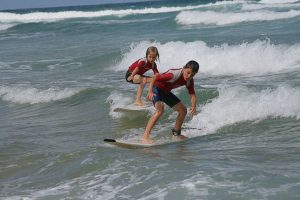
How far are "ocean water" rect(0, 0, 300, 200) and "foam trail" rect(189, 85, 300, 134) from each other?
0.02 m

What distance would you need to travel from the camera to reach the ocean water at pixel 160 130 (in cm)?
606

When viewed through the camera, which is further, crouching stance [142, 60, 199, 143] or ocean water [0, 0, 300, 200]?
crouching stance [142, 60, 199, 143]

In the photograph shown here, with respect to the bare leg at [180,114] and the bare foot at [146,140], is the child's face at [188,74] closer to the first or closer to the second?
the bare leg at [180,114]

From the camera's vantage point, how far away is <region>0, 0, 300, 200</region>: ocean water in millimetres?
6059

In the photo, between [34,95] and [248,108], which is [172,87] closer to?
[248,108]

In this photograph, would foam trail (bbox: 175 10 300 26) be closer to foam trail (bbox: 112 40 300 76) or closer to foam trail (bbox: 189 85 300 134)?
foam trail (bbox: 112 40 300 76)

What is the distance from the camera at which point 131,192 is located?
5.90m

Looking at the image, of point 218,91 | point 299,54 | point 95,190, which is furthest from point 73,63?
point 95,190

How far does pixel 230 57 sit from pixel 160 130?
9629 mm

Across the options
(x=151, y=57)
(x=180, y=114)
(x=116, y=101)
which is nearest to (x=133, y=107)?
(x=116, y=101)

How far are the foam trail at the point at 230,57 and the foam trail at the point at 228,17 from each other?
14837 mm

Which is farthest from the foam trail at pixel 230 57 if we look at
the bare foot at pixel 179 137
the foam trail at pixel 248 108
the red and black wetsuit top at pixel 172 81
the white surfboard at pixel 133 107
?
the red and black wetsuit top at pixel 172 81

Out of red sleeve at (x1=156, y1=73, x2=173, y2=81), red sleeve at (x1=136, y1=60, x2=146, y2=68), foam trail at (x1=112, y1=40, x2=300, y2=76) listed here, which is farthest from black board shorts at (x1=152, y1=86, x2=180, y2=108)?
foam trail at (x1=112, y1=40, x2=300, y2=76)

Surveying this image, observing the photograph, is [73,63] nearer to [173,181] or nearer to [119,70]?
[119,70]
